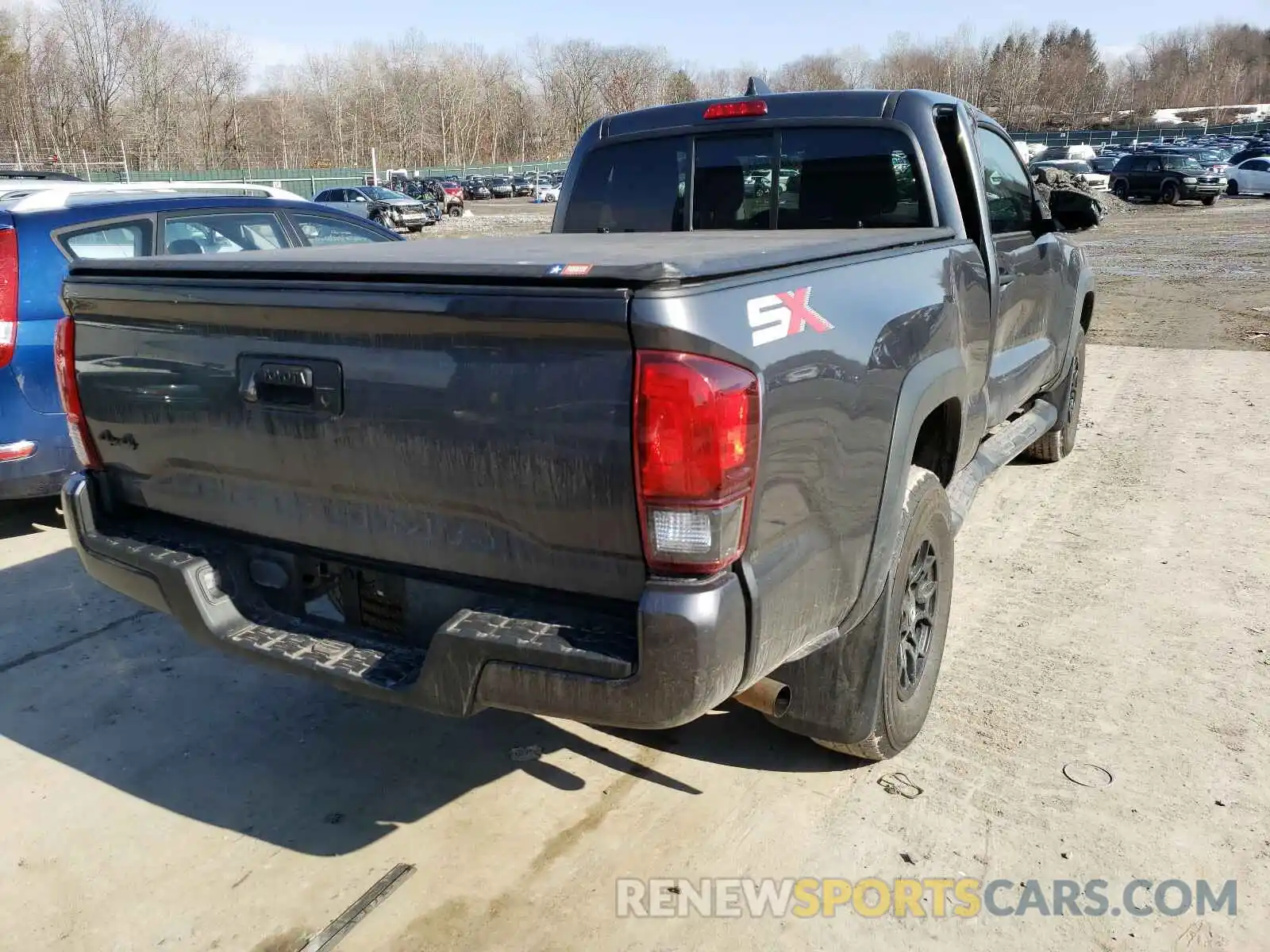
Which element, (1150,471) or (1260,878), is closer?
(1260,878)

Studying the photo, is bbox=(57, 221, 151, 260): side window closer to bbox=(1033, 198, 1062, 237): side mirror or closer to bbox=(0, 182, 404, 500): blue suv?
bbox=(0, 182, 404, 500): blue suv

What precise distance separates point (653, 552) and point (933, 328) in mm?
1431

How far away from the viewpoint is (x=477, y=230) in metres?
33.9

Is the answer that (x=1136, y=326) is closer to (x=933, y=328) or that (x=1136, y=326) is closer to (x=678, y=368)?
(x=933, y=328)

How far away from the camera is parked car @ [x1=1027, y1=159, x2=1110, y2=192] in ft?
124

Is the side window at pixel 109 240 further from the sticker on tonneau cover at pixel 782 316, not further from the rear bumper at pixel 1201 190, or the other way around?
the rear bumper at pixel 1201 190

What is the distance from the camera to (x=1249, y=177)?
37.1 meters

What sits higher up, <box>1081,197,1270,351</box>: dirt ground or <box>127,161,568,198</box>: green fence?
<box>127,161,568,198</box>: green fence

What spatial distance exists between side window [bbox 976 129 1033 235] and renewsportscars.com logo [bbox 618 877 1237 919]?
2.54 metres

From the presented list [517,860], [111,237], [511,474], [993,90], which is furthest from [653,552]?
[993,90]

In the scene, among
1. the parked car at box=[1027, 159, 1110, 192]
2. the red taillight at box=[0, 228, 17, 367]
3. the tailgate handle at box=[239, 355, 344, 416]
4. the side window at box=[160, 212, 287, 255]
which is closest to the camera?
the tailgate handle at box=[239, 355, 344, 416]

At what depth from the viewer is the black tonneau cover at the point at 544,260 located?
2.12 m

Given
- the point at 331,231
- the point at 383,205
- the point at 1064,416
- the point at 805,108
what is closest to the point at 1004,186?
the point at 805,108

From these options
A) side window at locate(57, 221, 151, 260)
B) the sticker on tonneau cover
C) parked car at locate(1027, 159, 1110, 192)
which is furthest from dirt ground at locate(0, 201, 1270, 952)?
parked car at locate(1027, 159, 1110, 192)
